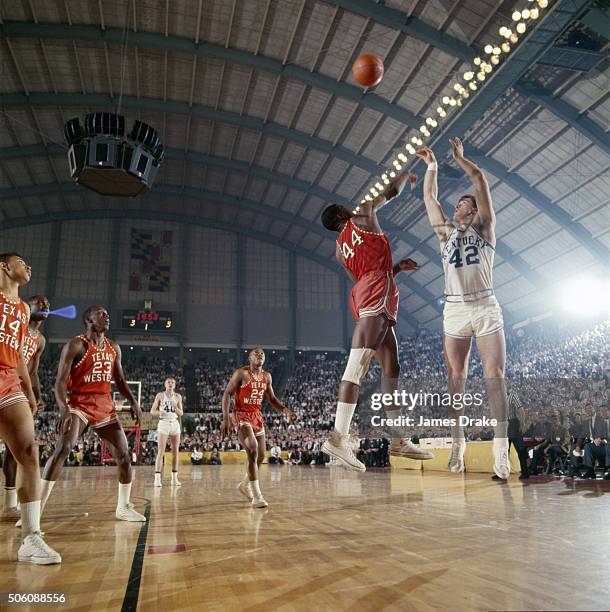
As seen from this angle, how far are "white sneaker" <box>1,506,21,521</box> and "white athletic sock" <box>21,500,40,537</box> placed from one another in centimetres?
293

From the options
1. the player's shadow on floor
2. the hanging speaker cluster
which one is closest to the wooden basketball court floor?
the player's shadow on floor

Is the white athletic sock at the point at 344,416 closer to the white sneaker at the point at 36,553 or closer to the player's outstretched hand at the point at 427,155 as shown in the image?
the player's outstretched hand at the point at 427,155

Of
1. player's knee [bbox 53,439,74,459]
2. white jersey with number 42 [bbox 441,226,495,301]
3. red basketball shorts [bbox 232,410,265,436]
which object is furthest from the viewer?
red basketball shorts [bbox 232,410,265,436]

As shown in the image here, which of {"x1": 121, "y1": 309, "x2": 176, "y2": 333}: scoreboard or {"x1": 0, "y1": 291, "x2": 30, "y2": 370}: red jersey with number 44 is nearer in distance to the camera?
{"x1": 0, "y1": 291, "x2": 30, "y2": 370}: red jersey with number 44

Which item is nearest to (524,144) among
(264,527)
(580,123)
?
(580,123)

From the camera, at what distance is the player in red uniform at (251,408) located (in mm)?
8141

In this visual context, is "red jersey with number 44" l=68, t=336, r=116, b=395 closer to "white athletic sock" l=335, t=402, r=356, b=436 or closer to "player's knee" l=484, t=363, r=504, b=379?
"white athletic sock" l=335, t=402, r=356, b=436

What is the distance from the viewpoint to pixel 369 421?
2883 mm

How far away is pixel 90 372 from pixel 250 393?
2664 mm

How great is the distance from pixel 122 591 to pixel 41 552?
132 cm

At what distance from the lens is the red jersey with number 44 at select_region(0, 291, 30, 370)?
4445 mm

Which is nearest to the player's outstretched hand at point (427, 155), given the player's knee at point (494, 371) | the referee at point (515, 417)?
the player's knee at point (494, 371)

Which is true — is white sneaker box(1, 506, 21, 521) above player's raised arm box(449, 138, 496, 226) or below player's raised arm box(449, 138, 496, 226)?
below

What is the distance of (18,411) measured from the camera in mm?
4434
